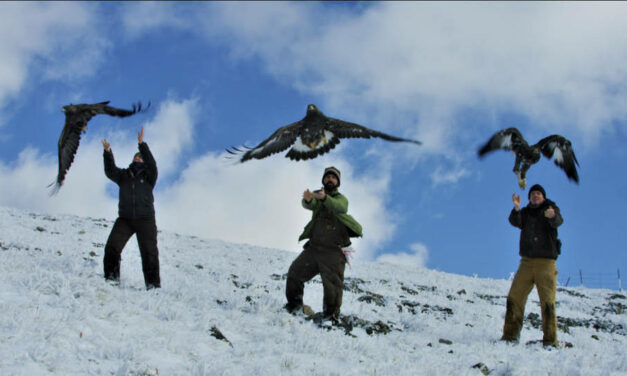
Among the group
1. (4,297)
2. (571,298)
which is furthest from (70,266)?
(571,298)

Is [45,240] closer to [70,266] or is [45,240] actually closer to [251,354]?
[70,266]

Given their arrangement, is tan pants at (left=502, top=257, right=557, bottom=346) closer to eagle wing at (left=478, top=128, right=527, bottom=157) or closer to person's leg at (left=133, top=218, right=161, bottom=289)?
eagle wing at (left=478, top=128, right=527, bottom=157)

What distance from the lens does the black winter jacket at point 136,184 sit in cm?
924

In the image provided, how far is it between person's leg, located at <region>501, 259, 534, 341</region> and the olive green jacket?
3.45 metres

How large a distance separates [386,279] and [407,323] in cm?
899

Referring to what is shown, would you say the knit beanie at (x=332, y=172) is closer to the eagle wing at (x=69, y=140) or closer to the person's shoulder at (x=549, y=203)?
the person's shoulder at (x=549, y=203)

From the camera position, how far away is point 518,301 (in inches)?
392

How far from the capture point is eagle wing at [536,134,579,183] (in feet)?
38.8

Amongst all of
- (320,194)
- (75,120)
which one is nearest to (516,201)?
(320,194)

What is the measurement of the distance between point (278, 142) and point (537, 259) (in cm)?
584

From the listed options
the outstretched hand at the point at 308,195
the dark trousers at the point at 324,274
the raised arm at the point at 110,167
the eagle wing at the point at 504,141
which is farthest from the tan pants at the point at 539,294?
the raised arm at the point at 110,167

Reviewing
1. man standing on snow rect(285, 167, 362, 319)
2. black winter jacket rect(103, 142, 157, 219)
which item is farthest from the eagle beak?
black winter jacket rect(103, 142, 157, 219)

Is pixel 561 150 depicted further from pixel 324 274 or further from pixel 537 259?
pixel 324 274

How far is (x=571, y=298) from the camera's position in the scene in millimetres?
21812
